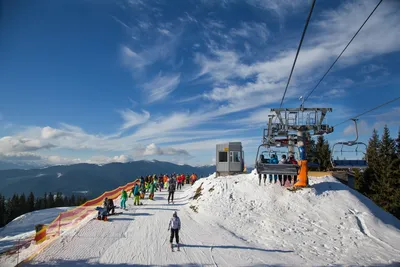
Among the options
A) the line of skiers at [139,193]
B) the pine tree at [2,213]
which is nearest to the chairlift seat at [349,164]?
the line of skiers at [139,193]

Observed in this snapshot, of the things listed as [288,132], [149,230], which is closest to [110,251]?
[149,230]

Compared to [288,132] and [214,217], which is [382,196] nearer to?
[288,132]

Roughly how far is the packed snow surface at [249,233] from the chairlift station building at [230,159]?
7850 millimetres

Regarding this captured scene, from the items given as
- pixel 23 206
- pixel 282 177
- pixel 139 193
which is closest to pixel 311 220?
pixel 282 177

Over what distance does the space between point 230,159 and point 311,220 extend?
1436 centimetres

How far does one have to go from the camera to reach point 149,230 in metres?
14.1

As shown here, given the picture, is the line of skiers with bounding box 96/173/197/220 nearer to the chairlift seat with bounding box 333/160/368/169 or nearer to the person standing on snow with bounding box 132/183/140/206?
the person standing on snow with bounding box 132/183/140/206

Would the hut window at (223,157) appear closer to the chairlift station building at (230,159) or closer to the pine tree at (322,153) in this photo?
the chairlift station building at (230,159)

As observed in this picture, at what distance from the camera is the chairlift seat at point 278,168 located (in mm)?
17953

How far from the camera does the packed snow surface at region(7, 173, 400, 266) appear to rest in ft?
35.7

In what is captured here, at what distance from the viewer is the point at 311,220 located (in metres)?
15.7

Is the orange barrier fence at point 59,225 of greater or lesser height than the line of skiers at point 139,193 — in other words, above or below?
below

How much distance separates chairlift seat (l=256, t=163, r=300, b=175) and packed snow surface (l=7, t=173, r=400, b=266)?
6.11ft

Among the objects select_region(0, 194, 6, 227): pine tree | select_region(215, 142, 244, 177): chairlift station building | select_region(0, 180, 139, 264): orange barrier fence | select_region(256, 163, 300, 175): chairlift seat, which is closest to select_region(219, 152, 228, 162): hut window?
select_region(215, 142, 244, 177): chairlift station building
